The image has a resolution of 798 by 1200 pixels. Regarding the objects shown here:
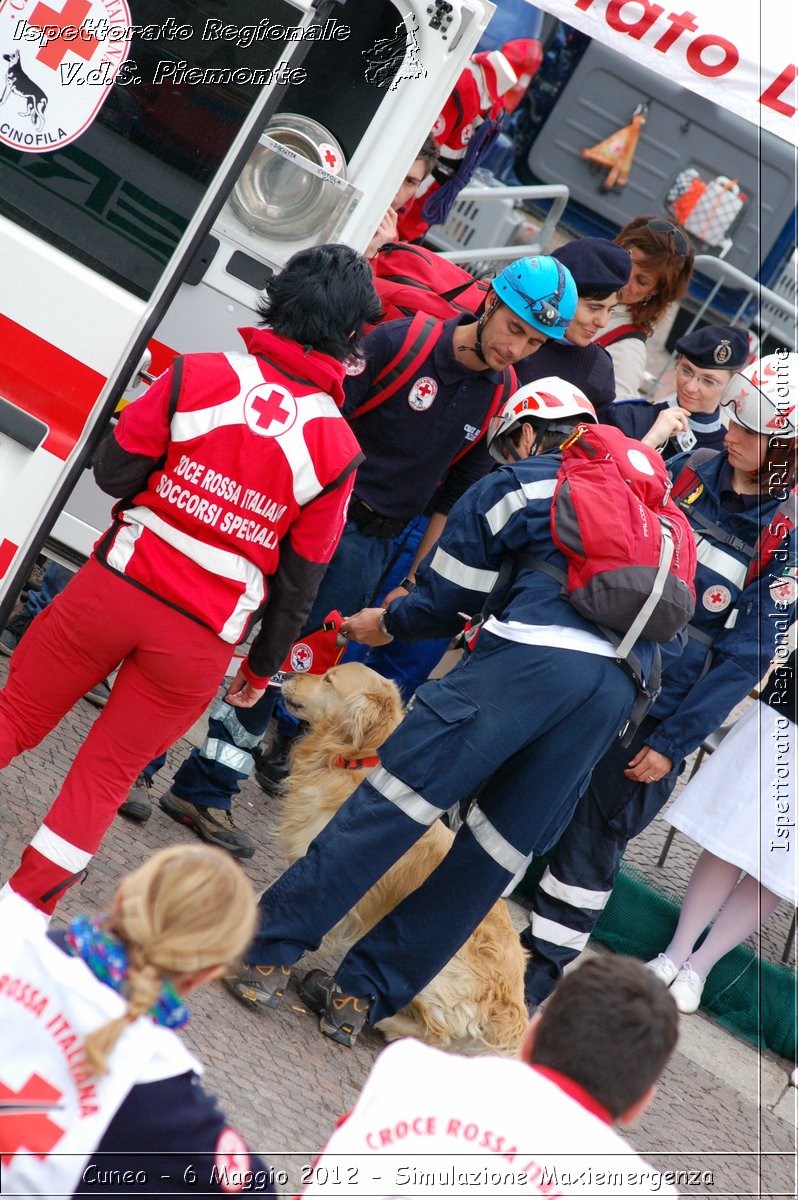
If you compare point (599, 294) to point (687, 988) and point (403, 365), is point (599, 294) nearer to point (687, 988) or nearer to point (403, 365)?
point (403, 365)

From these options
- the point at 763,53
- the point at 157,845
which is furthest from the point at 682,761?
the point at 763,53

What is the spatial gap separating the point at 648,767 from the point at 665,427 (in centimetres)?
140

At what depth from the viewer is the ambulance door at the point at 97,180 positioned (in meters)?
3.55

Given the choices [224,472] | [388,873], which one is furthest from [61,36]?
[388,873]

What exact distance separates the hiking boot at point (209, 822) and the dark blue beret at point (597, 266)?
8.13 feet

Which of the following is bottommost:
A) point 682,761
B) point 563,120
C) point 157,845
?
point 157,845

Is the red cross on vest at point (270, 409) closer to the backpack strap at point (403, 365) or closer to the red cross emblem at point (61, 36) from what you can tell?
the red cross emblem at point (61, 36)

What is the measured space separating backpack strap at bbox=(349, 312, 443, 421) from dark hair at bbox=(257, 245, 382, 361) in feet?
3.67

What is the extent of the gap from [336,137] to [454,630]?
223 centimetres

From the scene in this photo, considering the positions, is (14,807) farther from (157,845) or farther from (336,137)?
(336,137)

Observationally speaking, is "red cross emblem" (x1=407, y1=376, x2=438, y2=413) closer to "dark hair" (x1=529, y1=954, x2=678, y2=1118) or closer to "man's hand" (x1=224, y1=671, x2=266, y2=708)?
"man's hand" (x1=224, y1=671, x2=266, y2=708)

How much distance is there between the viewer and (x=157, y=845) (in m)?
4.42

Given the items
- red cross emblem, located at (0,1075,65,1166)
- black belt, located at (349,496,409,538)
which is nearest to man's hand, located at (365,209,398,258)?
black belt, located at (349,496,409,538)

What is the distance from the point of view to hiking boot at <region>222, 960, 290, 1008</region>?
3.88 meters
